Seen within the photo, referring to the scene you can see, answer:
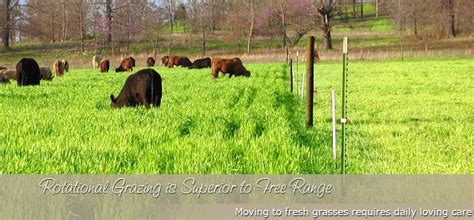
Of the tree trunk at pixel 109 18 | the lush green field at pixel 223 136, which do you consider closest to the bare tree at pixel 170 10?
the tree trunk at pixel 109 18

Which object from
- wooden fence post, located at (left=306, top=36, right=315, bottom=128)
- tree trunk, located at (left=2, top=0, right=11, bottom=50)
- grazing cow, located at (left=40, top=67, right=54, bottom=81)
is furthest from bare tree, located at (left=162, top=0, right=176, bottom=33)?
wooden fence post, located at (left=306, top=36, right=315, bottom=128)

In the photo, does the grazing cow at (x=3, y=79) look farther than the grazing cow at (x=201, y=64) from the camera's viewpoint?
No

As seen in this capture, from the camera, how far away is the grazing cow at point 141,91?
1480cm

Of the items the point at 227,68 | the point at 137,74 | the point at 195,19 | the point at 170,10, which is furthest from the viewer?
the point at 170,10

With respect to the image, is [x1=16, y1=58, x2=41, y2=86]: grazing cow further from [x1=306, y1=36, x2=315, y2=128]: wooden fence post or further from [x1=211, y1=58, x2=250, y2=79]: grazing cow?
[x1=306, y1=36, x2=315, y2=128]: wooden fence post

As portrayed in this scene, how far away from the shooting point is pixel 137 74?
1509 centimetres

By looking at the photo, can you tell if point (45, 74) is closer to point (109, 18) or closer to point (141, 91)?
point (141, 91)

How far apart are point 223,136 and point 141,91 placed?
206 inches

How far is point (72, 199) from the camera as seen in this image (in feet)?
20.0

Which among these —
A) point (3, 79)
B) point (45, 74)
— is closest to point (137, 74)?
point (3, 79)

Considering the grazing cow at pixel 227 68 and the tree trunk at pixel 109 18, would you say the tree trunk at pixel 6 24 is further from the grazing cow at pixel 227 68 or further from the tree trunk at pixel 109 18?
the grazing cow at pixel 227 68

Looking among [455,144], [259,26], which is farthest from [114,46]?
[455,144]

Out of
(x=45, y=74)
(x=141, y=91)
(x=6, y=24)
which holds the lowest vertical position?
(x=45, y=74)

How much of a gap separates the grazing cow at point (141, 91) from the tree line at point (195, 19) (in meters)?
53.5
